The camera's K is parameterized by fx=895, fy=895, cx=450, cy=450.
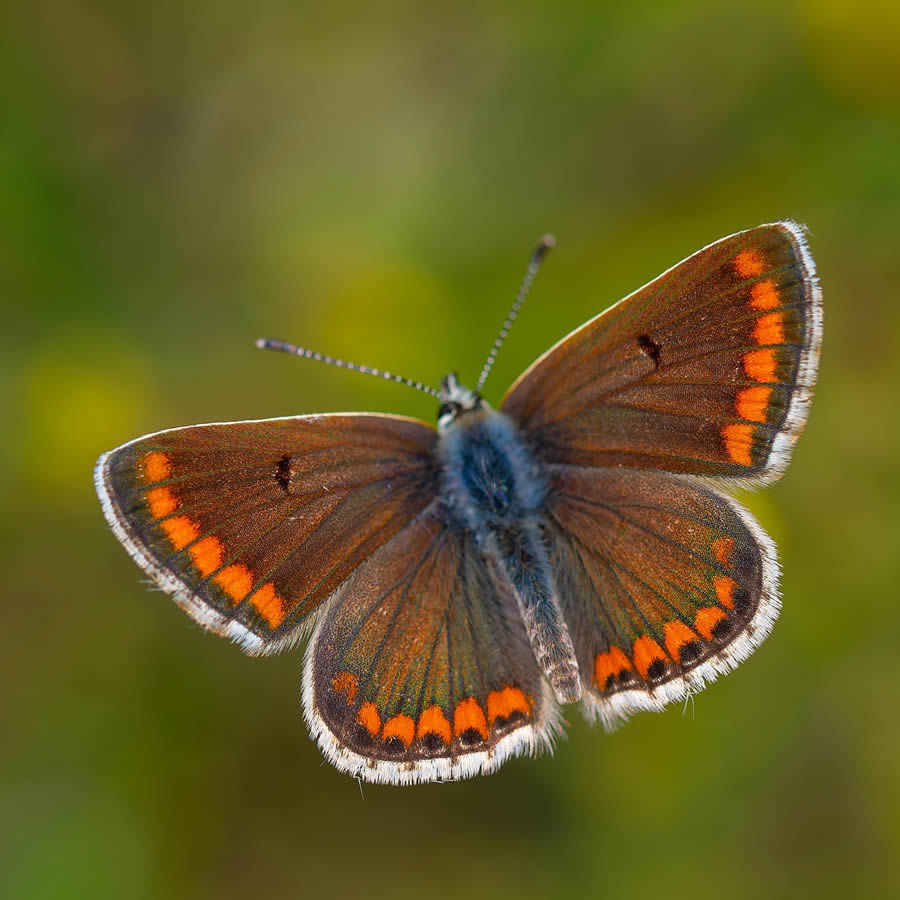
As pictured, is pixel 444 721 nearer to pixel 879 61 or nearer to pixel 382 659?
pixel 382 659

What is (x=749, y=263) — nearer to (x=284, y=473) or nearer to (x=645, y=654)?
(x=645, y=654)

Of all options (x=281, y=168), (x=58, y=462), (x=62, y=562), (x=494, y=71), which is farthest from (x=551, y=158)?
(x=62, y=562)

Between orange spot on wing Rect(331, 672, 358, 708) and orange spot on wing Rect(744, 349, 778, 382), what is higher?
orange spot on wing Rect(744, 349, 778, 382)

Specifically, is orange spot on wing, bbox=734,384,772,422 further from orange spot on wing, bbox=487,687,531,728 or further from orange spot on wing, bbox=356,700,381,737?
orange spot on wing, bbox=356,700,381,737

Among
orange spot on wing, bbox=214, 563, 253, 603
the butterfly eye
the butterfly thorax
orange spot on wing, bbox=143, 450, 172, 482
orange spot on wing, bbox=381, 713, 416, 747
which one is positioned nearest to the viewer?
orange spot on wing, bbox=143, 450, 172, 482

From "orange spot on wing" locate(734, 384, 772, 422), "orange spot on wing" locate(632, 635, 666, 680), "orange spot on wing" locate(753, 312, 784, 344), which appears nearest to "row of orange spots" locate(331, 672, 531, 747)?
"orange spot on wing" locate(632, 635, 666, 680)

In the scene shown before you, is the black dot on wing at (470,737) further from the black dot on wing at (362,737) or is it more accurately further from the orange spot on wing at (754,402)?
the orange spot on wing at (754,402)
